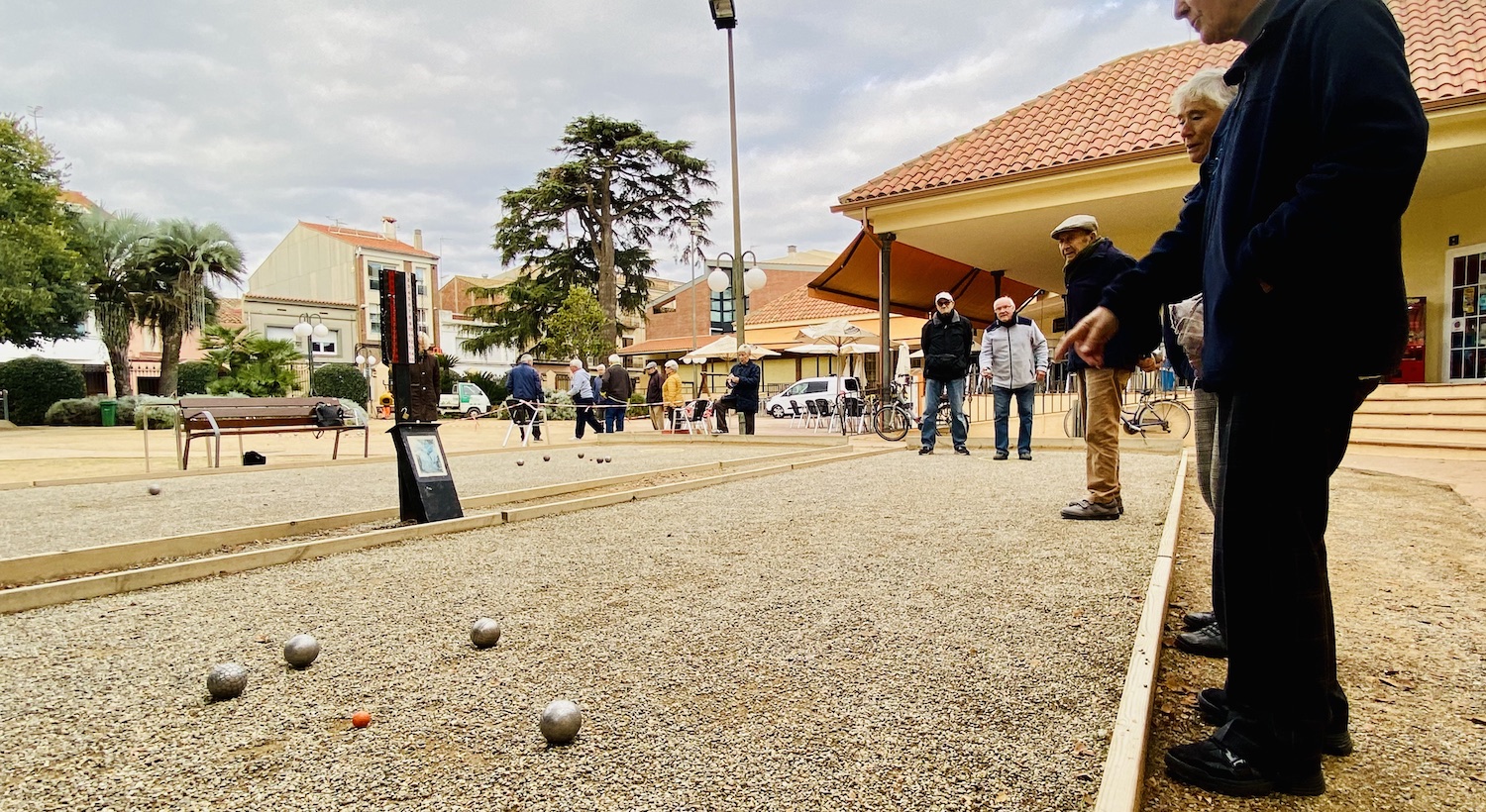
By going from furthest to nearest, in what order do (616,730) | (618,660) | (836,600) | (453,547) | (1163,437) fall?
(1163,437)
(453,547)
(836,600)
(618,660)
(616,730)

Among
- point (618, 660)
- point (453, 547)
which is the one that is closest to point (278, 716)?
point (618, 660)

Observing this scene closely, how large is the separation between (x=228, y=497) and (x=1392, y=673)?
762 cm

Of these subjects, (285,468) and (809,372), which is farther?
(809,372)

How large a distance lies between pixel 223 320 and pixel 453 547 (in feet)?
158

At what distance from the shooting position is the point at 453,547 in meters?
4.15

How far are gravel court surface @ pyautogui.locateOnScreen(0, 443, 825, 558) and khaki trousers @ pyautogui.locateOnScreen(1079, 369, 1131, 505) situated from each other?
185 inches

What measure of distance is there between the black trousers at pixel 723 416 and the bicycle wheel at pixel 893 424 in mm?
2947

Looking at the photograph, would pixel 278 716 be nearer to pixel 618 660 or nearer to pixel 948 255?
pixel 618 660

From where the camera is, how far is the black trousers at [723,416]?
13.9 meters

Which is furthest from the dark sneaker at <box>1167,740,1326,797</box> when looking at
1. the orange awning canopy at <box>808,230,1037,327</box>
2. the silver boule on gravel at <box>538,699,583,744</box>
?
the orange awning canopy at <box>808,230,1037,327</box>

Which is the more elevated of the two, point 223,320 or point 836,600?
point 223,320

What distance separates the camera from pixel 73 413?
24.9 metres

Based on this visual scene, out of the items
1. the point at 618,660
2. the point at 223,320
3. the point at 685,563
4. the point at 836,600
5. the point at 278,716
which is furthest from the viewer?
the point at 223,320

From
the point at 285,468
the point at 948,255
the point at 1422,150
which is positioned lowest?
the point at 285,468
